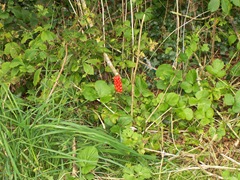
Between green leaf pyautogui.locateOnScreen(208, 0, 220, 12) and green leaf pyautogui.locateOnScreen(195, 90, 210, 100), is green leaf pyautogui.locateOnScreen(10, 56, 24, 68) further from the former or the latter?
green leaf pyautogui.locateOnScreen(208, 0, 220, 12)

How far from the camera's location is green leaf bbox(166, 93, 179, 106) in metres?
2.82

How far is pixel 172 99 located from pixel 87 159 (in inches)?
28.6

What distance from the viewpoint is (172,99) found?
2.83m

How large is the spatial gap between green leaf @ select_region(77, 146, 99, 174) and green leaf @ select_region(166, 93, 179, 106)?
0.64 meters

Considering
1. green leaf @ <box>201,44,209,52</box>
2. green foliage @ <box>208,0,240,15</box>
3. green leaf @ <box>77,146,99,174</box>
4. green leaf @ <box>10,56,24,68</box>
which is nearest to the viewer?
green leaf @ <box>77,146,99,174</box>

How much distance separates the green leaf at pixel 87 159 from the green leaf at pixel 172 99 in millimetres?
641

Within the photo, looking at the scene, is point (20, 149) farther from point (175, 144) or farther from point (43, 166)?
point (175, 144)

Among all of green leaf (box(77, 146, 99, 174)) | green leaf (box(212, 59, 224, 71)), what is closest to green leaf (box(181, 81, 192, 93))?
green leaf (box(212, 59, 224, 71))

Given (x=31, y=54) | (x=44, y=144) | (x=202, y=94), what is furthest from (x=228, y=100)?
(x=31, y=54)

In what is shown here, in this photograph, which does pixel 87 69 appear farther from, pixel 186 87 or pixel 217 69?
pixel 217 69

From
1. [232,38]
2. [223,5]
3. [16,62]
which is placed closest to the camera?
[223,5]

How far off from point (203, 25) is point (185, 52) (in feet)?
1.79

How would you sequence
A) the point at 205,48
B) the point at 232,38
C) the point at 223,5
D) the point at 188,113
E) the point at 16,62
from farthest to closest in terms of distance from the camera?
the point at 232,38, the point at 205,48, the point at 16,62, the point at 188,113, the point at 223,5

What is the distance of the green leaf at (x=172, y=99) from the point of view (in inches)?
111
